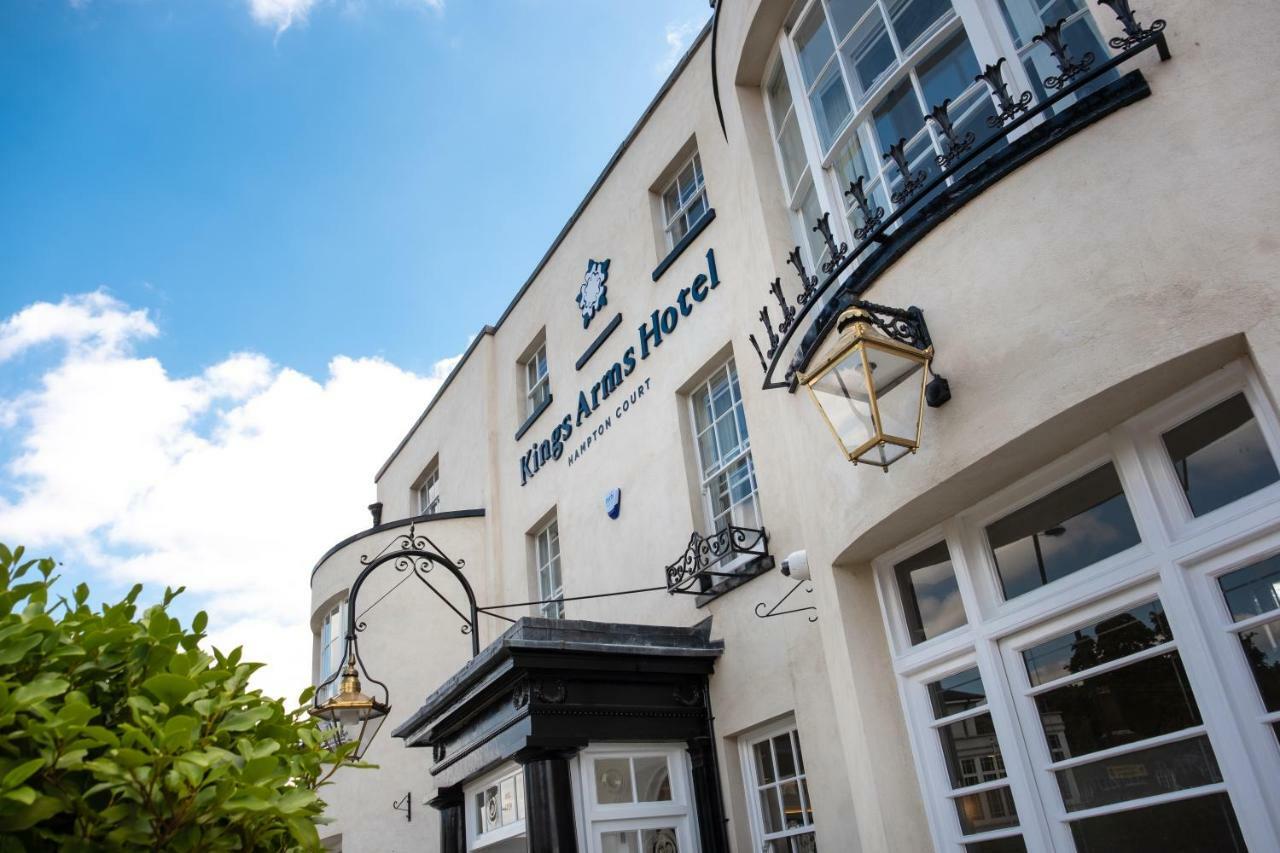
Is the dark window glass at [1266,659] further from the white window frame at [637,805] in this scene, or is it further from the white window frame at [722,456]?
the white window frame at [637,805]

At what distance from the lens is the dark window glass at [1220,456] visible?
12.3 ft

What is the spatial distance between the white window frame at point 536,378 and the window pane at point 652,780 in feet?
19.0

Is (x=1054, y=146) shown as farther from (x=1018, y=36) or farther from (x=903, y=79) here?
(x=903, y=79)

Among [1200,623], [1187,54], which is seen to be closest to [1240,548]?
[1200,623]

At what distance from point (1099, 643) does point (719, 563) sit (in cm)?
404

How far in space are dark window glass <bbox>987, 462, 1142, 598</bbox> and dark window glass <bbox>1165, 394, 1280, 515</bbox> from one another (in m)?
0.29

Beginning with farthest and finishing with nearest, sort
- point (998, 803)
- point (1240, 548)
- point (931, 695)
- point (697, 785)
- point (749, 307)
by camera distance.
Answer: point (749, 307) → point (697, 785) → point (931, 695) → point (998, 803) → point (1240, 548)

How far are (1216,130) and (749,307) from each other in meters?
4.46

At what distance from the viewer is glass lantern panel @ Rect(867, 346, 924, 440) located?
4.51 m

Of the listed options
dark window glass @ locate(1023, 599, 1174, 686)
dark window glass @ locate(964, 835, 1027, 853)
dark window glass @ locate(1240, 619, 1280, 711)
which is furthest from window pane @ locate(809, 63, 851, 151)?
dark window glass @ locate(964, 835, 1027, 853)

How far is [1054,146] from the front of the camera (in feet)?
14.0

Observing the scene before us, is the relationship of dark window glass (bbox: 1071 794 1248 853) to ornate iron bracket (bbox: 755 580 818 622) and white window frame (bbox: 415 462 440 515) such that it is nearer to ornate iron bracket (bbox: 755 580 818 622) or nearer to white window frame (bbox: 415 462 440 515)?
ornate iron bracket (bbox: 755 580 818 622)

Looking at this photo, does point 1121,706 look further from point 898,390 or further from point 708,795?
point 708,795

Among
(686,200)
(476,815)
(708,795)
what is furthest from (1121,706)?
(686,200)
